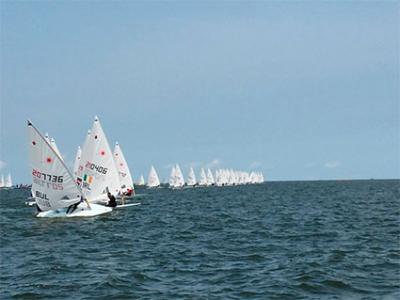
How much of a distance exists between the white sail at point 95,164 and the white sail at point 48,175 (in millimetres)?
7415

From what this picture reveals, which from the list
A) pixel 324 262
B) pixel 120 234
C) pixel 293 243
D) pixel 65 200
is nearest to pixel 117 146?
pixel 65 200

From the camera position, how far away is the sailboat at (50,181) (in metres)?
35.4

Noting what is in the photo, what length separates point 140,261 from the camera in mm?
20359

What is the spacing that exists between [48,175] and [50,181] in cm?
43

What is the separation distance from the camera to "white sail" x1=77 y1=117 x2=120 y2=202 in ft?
149

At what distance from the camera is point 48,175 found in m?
36.1

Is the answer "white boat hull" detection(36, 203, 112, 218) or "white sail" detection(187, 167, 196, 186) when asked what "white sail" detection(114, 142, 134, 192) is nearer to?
"white boat hull" detection(36, 203, 112, 218)

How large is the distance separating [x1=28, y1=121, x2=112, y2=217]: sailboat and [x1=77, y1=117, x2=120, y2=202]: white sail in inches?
268

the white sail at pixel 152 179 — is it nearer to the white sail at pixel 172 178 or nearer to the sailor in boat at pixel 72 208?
the white sail at pixel 172 178

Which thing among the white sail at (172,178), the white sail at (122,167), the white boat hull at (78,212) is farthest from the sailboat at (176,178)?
the white boat hull at (78,212)

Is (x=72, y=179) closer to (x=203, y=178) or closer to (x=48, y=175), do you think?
(x=48, y=175)

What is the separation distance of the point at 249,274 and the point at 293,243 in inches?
304

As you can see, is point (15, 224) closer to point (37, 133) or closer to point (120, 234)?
point (37, 133)

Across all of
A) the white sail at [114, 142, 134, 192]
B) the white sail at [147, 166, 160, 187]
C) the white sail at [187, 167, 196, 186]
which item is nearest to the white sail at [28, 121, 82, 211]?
the white sail at [114, 142, 134, 192]
